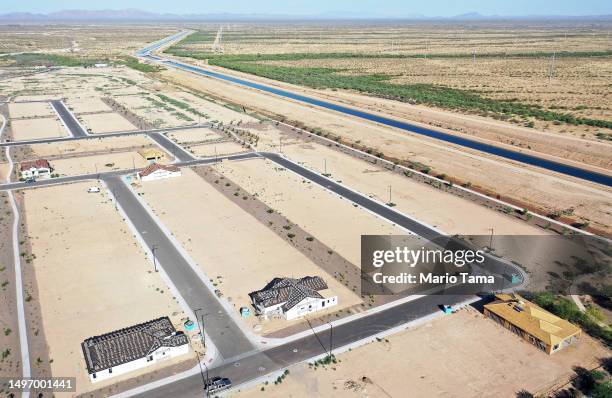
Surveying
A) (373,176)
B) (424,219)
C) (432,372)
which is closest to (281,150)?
(373,176)

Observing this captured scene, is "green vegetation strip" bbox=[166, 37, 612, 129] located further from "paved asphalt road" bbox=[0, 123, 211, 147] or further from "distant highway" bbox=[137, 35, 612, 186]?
"paved asphalt road" bbox=[0, 123, 211, 147]

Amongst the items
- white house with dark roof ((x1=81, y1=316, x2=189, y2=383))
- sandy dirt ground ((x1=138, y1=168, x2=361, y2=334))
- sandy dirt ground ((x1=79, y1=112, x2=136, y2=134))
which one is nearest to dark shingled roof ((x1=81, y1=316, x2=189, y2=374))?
white house with dark roof ((x1=81, y1=316, x2=189, y2=383))

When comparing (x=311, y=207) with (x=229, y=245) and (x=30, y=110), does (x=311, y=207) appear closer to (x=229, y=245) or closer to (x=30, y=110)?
(x=229, y=245)

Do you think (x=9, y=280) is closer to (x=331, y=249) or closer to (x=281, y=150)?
(x=331, y=249)

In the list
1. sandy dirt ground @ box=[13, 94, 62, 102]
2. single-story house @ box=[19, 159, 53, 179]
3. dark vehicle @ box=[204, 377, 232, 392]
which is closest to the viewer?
dark vehicle @ box=[204, 377, 232, 392]

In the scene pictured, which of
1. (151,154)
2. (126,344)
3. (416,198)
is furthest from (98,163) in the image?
(126,344)

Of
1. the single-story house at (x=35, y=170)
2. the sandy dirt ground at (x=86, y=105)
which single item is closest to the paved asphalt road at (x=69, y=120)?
the sandy dirt ground at (x=86, y=105)
